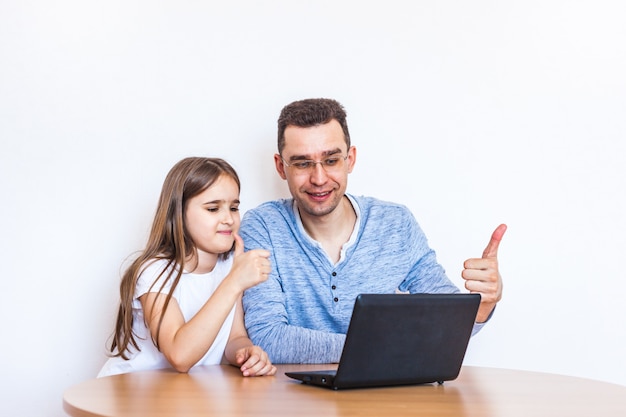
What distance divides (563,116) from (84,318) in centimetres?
196

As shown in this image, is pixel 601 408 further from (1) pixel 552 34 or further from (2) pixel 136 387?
(1) pixel 552 34

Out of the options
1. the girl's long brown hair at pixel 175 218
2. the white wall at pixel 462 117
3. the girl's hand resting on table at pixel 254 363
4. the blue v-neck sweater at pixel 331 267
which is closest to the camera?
the girl's hand resting on table at pixel 254 363

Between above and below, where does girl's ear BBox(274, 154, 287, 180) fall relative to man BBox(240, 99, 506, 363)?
above

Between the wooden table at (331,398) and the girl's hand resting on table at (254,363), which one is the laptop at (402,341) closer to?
the wooden table at (331,398)

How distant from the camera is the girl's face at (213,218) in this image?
2.39 m

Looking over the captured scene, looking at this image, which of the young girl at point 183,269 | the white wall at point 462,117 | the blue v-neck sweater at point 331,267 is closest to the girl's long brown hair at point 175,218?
the young girl at point 183,269

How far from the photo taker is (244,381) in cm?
182

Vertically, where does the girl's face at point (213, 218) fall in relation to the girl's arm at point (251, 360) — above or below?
above

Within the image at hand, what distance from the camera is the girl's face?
2.39m

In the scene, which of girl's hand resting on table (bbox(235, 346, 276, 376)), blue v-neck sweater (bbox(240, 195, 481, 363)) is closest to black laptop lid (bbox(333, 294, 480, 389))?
girl's hand resting on table (bbox(235, 346, 276, 376))

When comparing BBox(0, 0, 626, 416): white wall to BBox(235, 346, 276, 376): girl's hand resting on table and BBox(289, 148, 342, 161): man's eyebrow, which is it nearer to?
BBox(289, 148, 342, 161): man's eyebrow

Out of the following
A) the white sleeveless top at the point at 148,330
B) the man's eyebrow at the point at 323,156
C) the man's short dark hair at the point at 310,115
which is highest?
the man's short dark hair at the point at 310,115

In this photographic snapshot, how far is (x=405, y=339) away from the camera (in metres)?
1.63

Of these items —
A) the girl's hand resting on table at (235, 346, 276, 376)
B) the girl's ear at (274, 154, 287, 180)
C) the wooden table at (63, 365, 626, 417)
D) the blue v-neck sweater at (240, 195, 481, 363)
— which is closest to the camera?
the wooden table at (63, 365, 626, 417)
